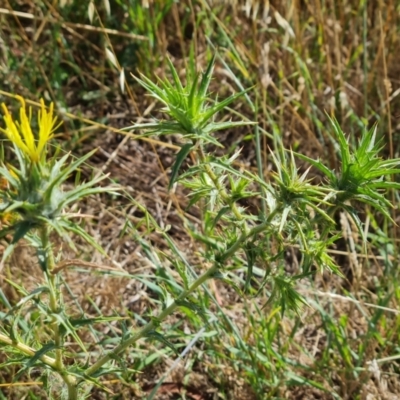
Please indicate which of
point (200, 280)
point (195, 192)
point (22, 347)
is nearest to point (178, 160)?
point (195, 192)

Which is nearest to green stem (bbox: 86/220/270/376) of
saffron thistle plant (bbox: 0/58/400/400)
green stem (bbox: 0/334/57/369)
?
Result: saffron thistle plant (bbox: 0/58/400/400)

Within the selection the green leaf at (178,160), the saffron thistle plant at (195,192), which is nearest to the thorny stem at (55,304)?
the saffron thistle plant at (195,192)

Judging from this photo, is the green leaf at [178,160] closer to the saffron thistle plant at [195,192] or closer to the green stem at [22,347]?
the saffron thistle plant at [195,192]

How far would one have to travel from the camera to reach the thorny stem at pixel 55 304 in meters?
1.09

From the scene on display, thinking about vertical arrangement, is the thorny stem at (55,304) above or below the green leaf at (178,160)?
below

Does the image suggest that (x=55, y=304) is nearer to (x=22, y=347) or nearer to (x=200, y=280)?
(x=22, y=347)

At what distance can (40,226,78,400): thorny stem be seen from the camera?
3.59 feet

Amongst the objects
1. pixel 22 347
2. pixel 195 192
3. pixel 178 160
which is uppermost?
pixel 178 160

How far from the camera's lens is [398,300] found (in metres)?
1.99

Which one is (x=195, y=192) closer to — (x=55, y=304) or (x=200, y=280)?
(x=200, y=280)

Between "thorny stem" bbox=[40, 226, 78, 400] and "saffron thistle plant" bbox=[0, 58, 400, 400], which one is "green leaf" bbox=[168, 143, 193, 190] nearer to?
"saffron thistle plant" bbox=[0, 58, 400, 400]

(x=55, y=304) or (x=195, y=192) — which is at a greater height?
(x=195, y=192)

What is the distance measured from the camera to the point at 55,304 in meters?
1.23

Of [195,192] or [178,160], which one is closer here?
[178,160]
